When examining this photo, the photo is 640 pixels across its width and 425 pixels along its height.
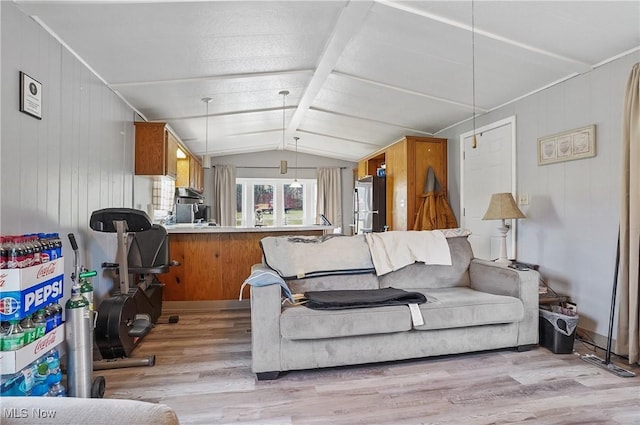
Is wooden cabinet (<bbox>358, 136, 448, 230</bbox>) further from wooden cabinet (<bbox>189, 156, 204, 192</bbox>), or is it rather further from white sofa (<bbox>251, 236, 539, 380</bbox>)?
wooden cabinet (<bbox>189, 156, 204, 192</bbox>)

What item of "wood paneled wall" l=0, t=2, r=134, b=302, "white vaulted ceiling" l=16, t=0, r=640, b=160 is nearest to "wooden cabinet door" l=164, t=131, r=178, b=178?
"white vaulted ceiling" l=16, t=0, r=640, b=160

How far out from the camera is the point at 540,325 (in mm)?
2832

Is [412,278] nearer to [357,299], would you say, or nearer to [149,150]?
[357,299]

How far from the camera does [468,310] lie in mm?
2539

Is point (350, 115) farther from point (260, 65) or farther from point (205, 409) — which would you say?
point (205, 409)

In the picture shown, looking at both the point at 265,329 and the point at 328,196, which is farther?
the point at 328,196

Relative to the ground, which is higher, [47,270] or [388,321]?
[47,270]

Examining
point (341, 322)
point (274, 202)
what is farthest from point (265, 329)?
point (274, 202)

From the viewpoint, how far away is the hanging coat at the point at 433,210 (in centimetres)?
504

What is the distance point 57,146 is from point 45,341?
4.29ft

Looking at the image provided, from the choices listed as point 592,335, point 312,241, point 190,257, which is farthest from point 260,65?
point 592,335

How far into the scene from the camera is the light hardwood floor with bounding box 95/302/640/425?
1.88m

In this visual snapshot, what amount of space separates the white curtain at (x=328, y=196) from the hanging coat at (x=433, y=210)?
134 inches

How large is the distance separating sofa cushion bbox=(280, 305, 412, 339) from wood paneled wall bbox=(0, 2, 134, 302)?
5.40 feet
